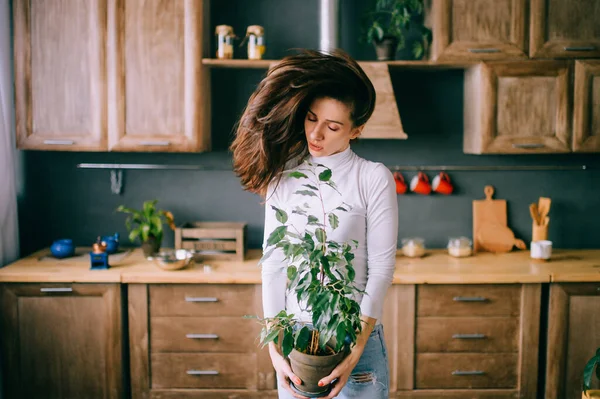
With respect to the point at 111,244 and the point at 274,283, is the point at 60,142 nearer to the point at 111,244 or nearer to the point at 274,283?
the point at 111,244

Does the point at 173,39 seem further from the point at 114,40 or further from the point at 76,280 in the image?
the point at 76,280

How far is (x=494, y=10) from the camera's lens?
108 inches

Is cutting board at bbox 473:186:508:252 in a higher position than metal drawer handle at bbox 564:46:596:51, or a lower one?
lower

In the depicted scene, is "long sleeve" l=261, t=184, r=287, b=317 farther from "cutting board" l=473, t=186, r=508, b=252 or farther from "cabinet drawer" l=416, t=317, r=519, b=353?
"cutting board" l=473, t=186, r=508, b=252

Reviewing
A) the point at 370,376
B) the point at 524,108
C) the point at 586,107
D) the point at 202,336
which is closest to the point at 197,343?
the point at 202,336

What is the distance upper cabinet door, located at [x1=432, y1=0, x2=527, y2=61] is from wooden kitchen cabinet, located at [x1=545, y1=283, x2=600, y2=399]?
3.85 feet

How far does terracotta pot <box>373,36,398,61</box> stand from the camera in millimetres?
2861

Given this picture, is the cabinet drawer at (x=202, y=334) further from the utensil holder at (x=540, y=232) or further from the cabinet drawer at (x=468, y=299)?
the utensil holder at (x=540, y=232)

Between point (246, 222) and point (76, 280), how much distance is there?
0.99 meters

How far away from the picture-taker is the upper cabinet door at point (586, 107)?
277 cm

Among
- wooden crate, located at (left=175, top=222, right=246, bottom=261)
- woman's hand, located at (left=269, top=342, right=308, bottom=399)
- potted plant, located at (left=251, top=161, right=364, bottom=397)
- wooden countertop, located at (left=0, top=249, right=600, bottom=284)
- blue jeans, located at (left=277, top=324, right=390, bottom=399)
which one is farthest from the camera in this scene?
wooden crate, located at (left=175, top=222, right=246, bottom=261)

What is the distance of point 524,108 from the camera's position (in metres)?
2.80

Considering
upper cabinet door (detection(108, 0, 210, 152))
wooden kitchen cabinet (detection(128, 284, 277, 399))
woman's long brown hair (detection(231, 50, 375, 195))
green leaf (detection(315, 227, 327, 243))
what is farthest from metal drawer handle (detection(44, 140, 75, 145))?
green leaf (detection(315, 227, 327, 243))

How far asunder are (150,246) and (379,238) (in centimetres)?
180
